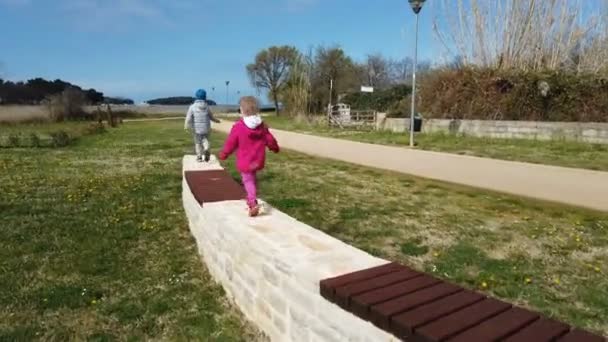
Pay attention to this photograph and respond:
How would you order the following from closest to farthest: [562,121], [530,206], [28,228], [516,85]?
[28,228]
[530,206]
[562,121]
[516,85]

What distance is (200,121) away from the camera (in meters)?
8.99

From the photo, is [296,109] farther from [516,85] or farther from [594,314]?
[594,314]

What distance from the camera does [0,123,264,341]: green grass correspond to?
3770 mm

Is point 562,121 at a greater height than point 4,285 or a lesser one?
greater

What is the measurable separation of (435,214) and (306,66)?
3940cm

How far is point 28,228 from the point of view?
246 inches

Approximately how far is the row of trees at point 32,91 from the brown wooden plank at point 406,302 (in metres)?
52.0

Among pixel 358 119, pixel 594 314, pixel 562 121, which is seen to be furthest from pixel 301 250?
pixel 358 119

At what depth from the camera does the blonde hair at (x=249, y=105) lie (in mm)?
4588

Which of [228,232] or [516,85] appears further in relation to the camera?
[516,85]

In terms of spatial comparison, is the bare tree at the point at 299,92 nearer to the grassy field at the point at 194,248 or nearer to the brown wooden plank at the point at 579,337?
the grassy field at the point at 194,248

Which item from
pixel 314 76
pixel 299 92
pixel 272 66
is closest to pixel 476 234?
pixel 299 92

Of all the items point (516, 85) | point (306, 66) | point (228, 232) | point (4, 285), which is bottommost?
point (4, 285)

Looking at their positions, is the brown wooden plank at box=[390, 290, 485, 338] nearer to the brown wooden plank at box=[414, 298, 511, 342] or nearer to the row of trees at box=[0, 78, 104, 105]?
the brown wooden plank at box=[414, 298, 511, 342]
